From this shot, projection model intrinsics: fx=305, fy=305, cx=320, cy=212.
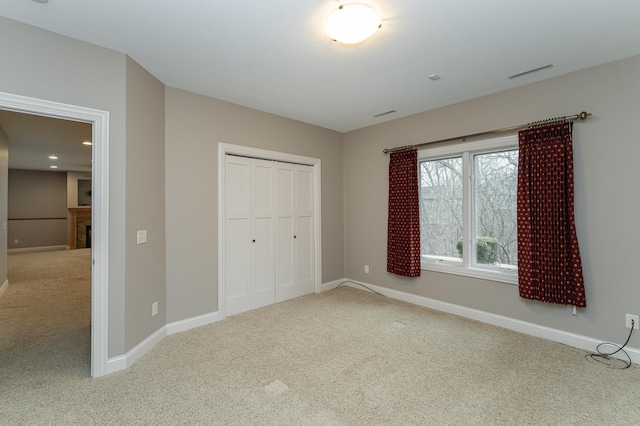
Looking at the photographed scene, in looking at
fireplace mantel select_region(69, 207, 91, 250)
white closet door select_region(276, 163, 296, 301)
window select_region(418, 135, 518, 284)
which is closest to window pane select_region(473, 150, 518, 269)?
window select_region(418, 135, 518, 284)

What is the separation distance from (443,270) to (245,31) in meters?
3.35

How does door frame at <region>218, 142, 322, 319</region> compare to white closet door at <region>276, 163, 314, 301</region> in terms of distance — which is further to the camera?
white closet door at <region>276, 163, 314, 301</region>

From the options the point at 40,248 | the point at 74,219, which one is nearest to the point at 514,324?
the point at 74,219

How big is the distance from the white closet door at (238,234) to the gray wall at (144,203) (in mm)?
766

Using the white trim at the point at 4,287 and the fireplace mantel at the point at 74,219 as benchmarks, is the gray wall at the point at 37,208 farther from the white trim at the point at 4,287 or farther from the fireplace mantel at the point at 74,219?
the white trim at the point at 4,287

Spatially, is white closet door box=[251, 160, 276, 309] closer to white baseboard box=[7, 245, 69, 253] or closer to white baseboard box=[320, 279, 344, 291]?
white baseboard box=[320, 279, 344, 291]

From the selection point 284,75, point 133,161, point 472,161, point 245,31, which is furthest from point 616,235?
point 133,161

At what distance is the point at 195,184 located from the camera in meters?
3.38

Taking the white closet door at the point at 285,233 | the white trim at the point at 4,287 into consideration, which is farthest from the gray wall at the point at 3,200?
the white closet door at the point at 285,233

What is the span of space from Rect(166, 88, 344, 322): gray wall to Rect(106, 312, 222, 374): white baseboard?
6 cm

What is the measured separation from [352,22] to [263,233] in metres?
2.79

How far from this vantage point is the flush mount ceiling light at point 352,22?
6.21ft

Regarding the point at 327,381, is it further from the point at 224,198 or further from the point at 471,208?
the point at 471,208

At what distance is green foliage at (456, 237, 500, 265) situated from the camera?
349 cm
